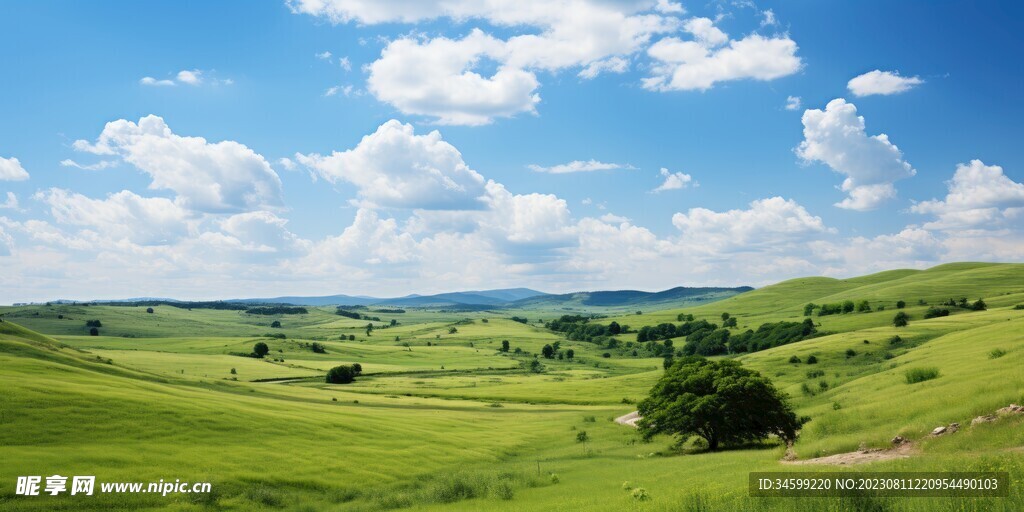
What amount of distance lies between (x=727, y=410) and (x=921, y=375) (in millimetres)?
15353

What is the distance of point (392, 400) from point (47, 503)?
7165 centimetres

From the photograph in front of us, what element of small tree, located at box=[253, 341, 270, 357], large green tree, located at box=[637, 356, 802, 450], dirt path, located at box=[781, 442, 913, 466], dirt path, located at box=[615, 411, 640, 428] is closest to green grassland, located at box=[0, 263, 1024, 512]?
dirt path, located at box=[781, 442, 913, 466]

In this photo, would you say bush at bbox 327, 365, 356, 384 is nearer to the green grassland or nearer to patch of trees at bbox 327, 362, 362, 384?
patch of trees at bbox 327, 362, 362, 384

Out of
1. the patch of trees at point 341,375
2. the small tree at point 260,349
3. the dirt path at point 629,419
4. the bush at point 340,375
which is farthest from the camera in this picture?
the small tree at point 260,349

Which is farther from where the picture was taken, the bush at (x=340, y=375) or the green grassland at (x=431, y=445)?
the bush at (x=340, y=375)

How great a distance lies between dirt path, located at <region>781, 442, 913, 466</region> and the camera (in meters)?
27.4

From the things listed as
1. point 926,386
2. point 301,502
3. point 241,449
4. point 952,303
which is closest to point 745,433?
point 926,386

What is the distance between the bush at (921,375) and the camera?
44.2 metres

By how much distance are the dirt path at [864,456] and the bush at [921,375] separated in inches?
764

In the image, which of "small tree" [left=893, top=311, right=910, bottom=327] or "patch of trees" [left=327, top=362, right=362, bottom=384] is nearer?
"patch of trees" [left=327, top=362, right=362, bottom=384]

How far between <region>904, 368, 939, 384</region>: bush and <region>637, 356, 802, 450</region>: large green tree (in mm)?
9519

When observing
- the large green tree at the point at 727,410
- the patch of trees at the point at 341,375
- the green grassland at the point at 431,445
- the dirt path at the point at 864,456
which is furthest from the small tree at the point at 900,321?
the patch of trees at the point at 341,375

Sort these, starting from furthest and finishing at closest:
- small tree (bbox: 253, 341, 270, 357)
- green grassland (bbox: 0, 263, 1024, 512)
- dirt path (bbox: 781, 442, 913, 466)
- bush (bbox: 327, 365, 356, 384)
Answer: small tree (bbox: 253, 341, 270, 357), bush (bbox: 327, 365, 356, 384), dirt path (bbox: 781, 442, 913, 466), green grassland (bbox: 0, 263, 1024, 512)

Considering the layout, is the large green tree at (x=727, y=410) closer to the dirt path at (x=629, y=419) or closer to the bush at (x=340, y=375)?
the dirt path at (x=629, y=419)
